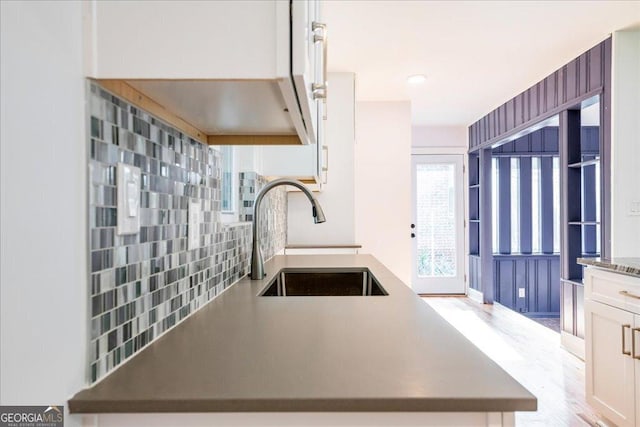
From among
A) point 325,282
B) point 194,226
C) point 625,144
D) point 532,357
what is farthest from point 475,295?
point 194,226

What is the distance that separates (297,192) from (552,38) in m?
2.18

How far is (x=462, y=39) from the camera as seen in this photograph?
9.93 feet

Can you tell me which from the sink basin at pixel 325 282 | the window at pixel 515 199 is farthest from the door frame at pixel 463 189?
the sink basin at pixel 325 282

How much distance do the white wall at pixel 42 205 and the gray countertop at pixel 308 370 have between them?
3.1 inches

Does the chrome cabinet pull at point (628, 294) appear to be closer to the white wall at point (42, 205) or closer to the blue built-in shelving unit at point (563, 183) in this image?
the blue built-in shelving unit at point (563, 183)

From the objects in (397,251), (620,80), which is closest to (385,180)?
(397,251)

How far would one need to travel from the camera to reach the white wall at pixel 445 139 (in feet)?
20.0

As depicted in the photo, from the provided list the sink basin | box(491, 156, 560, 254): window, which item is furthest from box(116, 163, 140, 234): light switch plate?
box(491, 156, 560, 254): window

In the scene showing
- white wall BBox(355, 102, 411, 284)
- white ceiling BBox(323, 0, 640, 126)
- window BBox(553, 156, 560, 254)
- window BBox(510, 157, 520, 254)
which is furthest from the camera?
window BBox(510, 157, 520, 254)

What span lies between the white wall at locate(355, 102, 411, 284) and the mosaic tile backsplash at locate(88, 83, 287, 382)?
352 centimetres

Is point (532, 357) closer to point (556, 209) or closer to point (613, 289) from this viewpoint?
point (613, 289)

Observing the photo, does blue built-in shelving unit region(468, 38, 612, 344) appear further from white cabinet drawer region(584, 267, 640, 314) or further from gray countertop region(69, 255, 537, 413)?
gray countertop region(69, 255, 537, 413)

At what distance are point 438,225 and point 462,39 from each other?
136 inches

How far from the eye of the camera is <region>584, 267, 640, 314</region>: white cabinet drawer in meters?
1.98
